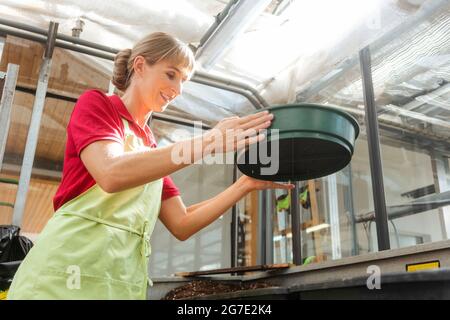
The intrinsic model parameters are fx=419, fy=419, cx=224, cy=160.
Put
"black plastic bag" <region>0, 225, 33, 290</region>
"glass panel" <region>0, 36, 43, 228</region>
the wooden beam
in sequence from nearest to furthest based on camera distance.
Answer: "black plastic bag" <region>0, 225, 33, 290</region> → the wooden beam → "glass panel" <region>0, 36, 43, 228</region>

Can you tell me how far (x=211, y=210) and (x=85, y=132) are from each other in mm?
513

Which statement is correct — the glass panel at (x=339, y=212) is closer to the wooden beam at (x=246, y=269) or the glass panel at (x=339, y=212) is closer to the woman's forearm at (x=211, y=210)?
the wooden beam at (x=246, y=269)

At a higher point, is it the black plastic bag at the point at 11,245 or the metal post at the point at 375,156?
the metal post at the point at 375,156

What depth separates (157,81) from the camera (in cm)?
120

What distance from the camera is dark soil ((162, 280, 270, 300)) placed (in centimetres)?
218

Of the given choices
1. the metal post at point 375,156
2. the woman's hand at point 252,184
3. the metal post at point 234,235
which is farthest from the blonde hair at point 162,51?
the metal post at point 234,235

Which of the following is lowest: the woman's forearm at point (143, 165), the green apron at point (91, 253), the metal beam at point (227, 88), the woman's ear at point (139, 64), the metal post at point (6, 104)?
the green apron at point (91, 253)

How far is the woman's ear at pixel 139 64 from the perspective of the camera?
4.01ft

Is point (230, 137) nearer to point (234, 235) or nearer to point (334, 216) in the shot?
point (234, 235)

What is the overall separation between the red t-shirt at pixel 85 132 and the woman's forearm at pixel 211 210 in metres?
0.38

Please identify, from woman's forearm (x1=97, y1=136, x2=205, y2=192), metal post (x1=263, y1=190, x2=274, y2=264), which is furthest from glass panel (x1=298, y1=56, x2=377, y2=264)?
woman's forearm (x1=97, y1=136, x2=205, y2=192)

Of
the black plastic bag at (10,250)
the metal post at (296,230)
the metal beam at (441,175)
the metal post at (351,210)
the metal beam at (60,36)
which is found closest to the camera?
the black plastic bag at (10,250)

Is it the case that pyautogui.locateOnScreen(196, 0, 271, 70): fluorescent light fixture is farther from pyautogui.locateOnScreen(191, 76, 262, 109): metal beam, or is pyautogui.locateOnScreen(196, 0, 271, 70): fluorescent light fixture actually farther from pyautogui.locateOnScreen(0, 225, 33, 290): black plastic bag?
pyautogui.locateOnScreen(0, 225, 33, 290): black plastic bag

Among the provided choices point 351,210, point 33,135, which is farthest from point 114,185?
point 351,210
